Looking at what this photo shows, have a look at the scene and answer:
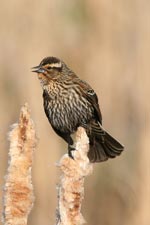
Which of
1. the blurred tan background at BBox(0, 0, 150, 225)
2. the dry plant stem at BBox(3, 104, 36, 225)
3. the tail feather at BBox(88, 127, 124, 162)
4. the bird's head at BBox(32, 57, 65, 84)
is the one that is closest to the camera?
the dry plant stem at BBox(3, 104, 36, 225)

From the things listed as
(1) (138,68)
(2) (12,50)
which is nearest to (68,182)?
(1) (138,68)

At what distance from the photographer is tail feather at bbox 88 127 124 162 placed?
2953 mm

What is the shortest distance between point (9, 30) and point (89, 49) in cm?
45

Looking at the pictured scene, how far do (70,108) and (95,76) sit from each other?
95cm

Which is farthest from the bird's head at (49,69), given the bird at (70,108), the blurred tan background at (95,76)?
the blurred tan background at (95,76)

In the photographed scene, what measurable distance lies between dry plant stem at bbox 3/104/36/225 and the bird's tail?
147 cm

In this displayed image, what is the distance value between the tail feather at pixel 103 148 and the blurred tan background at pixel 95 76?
0.53 metres

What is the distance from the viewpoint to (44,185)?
3793 millimetres

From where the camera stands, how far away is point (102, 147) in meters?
2.99

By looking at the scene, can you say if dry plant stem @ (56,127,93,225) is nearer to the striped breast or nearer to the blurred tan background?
the striped breast

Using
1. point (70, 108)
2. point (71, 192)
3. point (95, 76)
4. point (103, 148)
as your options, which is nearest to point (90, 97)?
point (70, 108)

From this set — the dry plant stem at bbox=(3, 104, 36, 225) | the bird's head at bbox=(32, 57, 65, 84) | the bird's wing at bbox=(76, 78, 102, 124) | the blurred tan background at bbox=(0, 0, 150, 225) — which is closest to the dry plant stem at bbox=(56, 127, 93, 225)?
the dry plant stem at bbox=(3, 104, 36, 225)

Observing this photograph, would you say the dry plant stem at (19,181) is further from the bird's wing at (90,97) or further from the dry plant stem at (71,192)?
the bird's wing at (90,97)

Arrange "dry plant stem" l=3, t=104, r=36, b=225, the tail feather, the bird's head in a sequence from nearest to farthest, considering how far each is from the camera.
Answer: "dry plant stem" l=3, t=104, r=36, b=225
the bird's head
the tail feather
